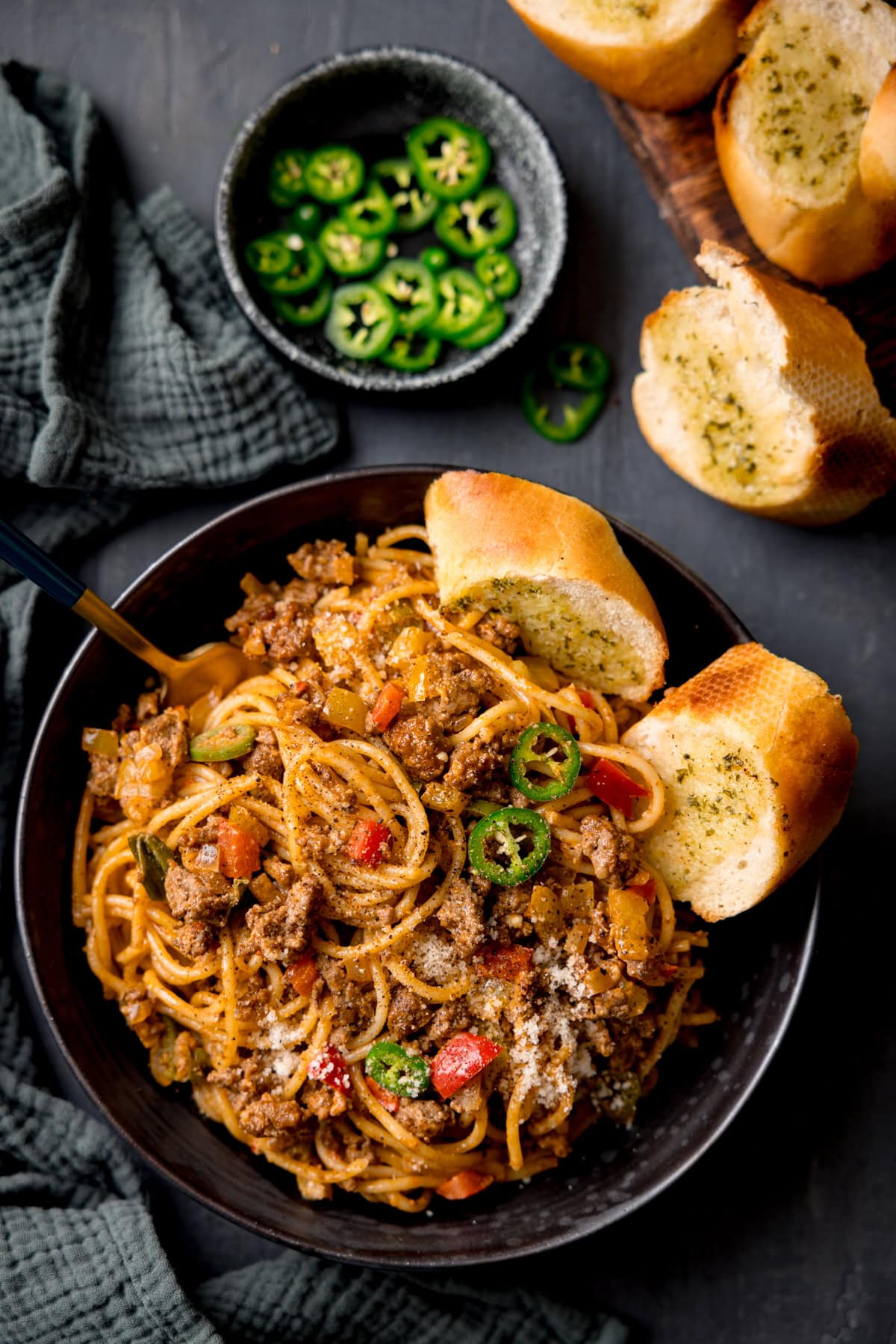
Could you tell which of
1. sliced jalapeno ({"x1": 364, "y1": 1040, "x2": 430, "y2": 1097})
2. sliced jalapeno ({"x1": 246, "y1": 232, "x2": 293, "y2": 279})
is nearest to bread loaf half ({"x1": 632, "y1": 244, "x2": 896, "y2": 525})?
sliced jalapeno ({"x1": 246, "y1": 232, "x2": 293, "y2": 279})

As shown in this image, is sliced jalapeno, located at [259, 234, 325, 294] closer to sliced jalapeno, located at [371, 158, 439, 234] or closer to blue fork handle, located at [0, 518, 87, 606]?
sliced jalapeno, located at [371, 158, 439, 234]

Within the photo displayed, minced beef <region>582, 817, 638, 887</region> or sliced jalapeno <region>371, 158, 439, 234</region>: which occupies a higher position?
sliced jalapeno <region>371, 158, 439, 234</region>

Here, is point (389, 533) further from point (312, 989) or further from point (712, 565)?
point (312, 989)

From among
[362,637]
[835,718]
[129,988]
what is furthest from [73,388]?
[835,718]

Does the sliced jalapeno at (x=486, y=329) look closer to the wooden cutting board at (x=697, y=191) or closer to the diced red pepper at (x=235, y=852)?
the wooden cutting board at (x=697, y=191)

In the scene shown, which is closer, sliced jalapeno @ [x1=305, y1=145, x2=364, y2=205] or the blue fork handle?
the blue fork handle

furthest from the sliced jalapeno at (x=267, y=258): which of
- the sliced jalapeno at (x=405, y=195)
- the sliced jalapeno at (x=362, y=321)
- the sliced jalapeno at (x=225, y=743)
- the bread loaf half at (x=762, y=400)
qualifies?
the sliced jalapeno at (x=225, y=743)

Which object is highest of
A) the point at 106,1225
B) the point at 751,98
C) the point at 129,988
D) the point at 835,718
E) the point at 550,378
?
the point at 751,98
